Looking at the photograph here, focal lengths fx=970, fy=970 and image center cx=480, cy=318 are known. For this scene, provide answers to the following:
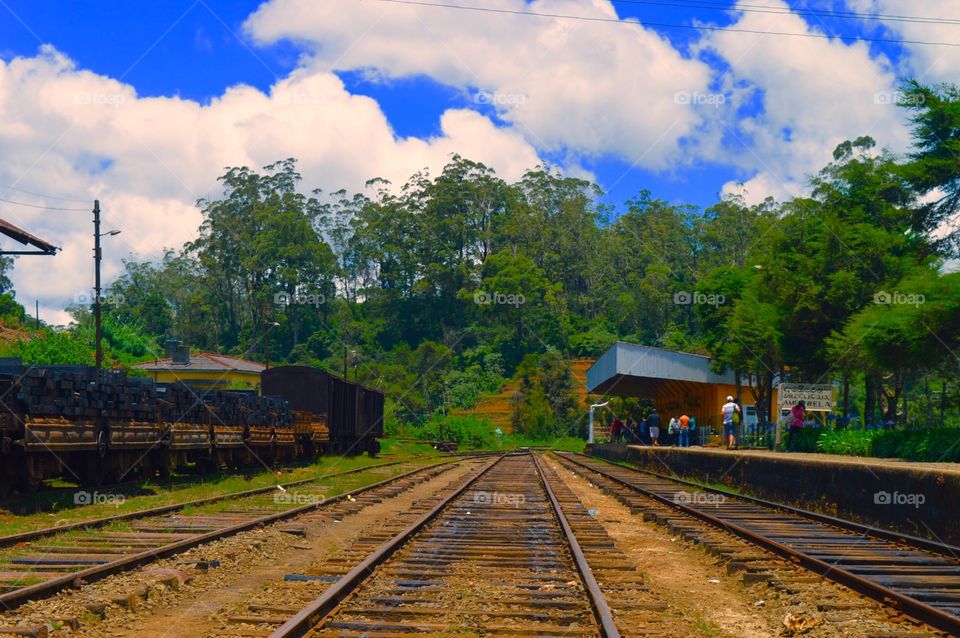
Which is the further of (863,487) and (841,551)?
(863,487)

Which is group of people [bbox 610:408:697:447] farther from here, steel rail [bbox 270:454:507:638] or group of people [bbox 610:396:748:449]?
steel rail [bbox 270:454:507:638]

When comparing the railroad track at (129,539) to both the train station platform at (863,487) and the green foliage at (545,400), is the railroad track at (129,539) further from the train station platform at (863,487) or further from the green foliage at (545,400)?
the green foliage at (545,400)

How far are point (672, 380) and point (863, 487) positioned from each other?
3397cm

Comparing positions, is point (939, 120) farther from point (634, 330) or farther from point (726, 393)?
point (634, 330)

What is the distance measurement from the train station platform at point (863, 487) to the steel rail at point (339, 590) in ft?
21.1

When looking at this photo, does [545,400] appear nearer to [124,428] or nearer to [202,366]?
[202,366]

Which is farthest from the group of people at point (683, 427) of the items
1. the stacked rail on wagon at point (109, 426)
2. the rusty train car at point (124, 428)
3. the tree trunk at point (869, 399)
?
the stacked rail on wagon at point (109, 426)

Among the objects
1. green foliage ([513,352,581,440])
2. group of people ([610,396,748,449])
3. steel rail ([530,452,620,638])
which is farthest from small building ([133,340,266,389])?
steel rail ([530,452,620,638])

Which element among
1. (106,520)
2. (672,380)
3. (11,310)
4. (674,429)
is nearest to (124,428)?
(106,520)

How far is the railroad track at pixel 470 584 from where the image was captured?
665 cm

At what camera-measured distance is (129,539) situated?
1093cm

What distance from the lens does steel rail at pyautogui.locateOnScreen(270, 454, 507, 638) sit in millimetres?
6316

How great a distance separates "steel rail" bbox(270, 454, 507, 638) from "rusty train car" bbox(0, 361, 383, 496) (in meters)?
6.73

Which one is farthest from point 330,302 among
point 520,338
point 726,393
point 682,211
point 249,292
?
point 726,393
